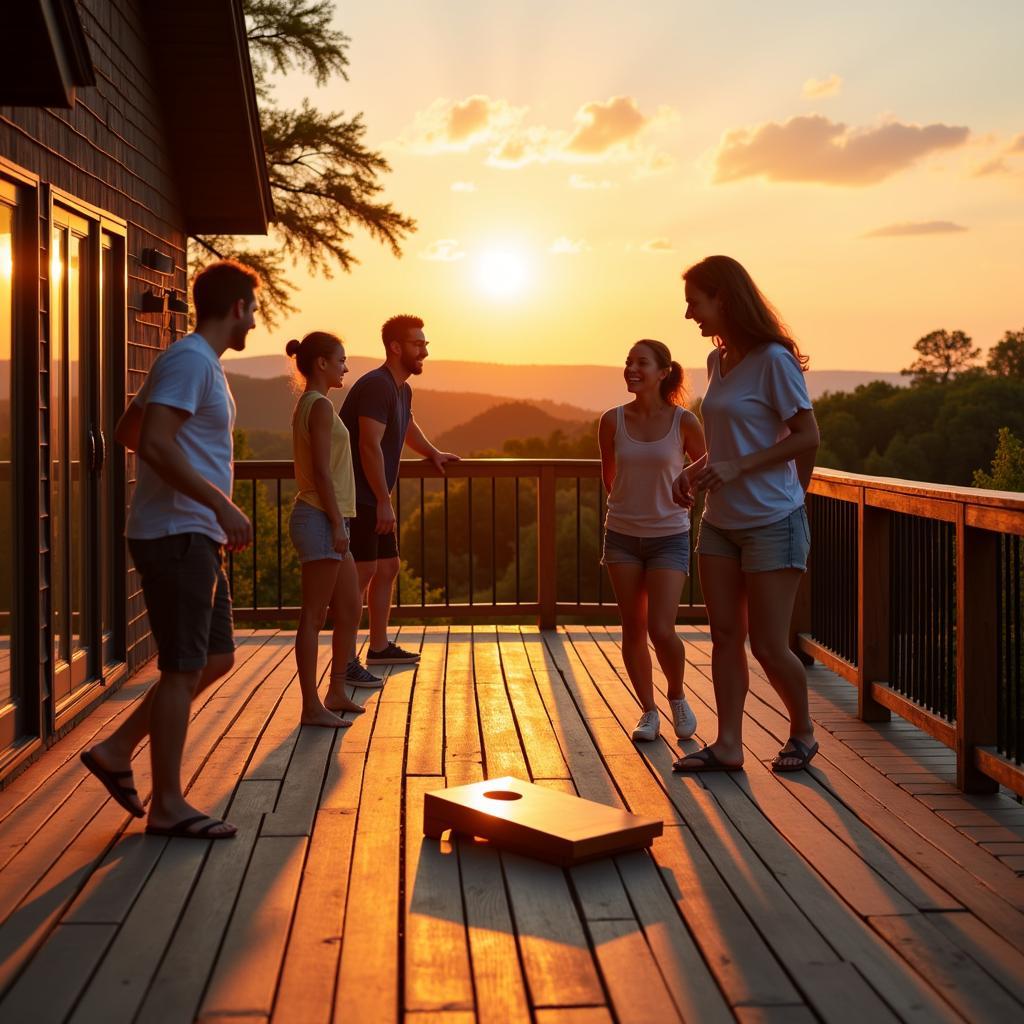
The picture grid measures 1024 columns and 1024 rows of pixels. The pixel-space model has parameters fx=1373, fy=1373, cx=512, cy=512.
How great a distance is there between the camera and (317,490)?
5031mm

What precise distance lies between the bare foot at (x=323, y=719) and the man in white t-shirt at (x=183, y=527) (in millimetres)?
1461

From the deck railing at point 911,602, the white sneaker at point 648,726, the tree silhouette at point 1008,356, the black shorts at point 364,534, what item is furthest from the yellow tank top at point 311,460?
the tree silhouette at point 1008,356

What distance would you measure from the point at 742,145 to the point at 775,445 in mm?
36681

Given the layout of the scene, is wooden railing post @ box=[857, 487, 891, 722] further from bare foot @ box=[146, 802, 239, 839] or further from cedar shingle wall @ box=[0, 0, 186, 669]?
cedar shingle wall @ box=[0, 0, 186, 669]

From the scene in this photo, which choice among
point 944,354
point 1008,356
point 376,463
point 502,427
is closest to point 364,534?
point 376,463

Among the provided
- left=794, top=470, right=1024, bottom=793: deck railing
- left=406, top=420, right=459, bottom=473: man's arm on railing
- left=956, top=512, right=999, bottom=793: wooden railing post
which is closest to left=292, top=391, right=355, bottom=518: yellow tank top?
left=406, top=420, right=459, bottom=473: man's arm on railing

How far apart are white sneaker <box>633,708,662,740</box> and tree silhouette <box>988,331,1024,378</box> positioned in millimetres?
43717

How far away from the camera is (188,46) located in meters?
7.25

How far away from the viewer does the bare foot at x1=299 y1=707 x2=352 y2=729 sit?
5.19 metres

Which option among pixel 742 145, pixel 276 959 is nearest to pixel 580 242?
pixel 742 145

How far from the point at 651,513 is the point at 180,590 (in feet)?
6.25

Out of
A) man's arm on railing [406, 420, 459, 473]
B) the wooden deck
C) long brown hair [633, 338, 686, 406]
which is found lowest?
the wooden deck

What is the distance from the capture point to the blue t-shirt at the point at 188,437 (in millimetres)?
3391

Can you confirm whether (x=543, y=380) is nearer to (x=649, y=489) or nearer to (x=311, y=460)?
(x=311, y=460)
